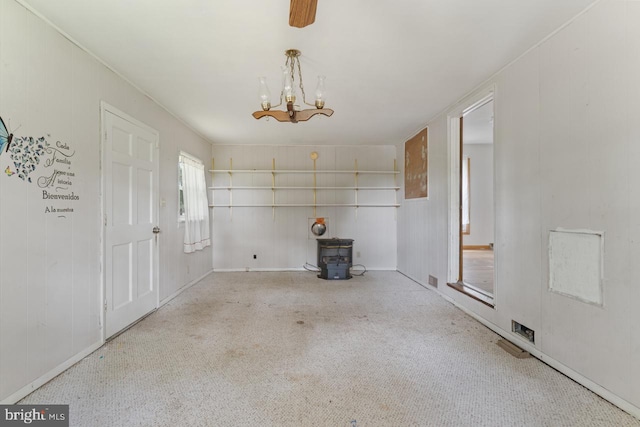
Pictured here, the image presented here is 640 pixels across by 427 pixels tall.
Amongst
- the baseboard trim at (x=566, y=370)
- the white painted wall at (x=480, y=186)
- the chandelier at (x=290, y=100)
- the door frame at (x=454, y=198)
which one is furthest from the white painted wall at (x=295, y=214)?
the chandelier at (x=290, y=100)

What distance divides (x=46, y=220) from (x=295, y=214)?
4128mm

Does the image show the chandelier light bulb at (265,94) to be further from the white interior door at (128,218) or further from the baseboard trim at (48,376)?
the baseboard trim at (48,376)

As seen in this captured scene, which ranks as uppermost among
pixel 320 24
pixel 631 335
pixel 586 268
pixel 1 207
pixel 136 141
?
pixel 320 24

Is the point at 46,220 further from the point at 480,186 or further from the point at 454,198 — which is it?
the point at 480,186

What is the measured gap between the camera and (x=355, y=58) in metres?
2.56

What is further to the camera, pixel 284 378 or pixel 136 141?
pixel 136 141

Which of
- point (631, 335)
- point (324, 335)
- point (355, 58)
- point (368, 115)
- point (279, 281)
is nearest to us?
point (631, 335)

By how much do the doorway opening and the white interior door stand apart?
12.0 feet

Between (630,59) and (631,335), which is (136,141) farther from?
(631,335)

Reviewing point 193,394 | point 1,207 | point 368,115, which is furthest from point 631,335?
point 1,207

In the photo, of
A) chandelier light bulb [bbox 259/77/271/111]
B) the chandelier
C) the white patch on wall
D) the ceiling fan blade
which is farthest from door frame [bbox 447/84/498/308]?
the ceiling fan blade

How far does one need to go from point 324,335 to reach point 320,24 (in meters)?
2.61

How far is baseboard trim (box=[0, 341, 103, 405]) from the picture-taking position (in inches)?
69.8

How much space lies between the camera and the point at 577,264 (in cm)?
202
